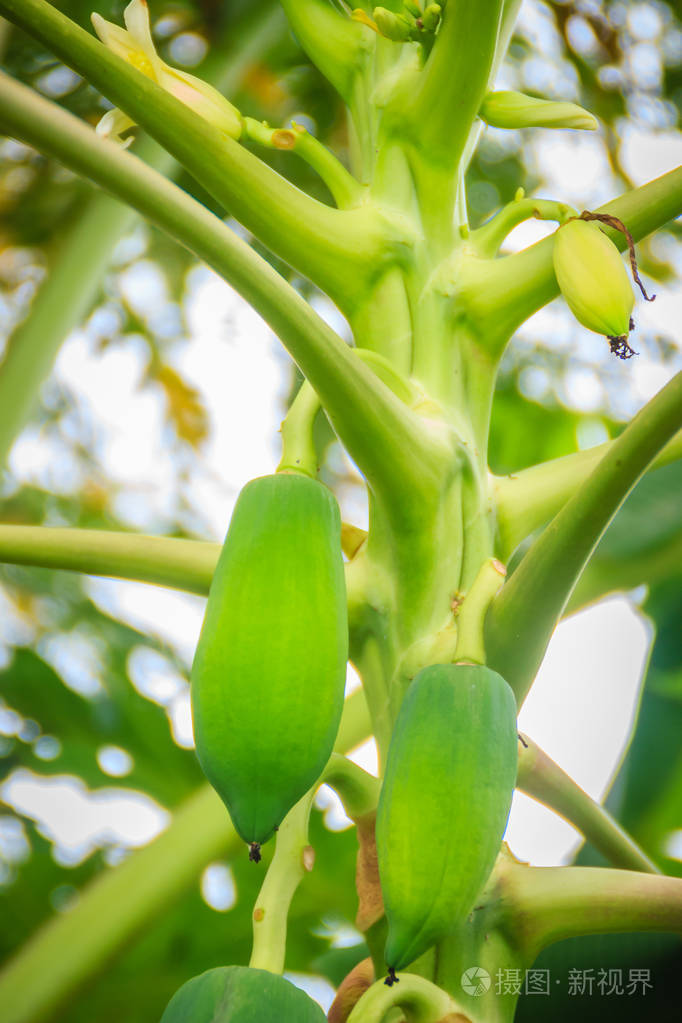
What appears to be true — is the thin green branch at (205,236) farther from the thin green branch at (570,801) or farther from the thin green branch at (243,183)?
the thin green branch at (570,801)

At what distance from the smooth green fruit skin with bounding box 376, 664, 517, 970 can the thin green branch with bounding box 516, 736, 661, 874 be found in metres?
0.13

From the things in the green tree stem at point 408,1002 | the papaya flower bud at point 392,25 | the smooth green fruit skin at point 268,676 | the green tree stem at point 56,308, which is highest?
the green tree stem at point 56,308

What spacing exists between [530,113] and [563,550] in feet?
0.97

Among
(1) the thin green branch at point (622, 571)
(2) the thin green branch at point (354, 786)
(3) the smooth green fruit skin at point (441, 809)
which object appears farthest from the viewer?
(1) the thin green branch at point (622, 571)

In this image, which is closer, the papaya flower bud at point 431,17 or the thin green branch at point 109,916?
the papaya flower bud at point 431,17

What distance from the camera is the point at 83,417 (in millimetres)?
2219

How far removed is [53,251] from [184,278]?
26 cm

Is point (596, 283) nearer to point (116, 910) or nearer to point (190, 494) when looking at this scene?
point (116, 910)

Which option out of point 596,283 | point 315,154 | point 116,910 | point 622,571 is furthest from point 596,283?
point 116,910

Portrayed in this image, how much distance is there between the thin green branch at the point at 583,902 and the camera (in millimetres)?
542

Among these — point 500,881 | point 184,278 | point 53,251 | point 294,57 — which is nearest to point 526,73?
point 294,57

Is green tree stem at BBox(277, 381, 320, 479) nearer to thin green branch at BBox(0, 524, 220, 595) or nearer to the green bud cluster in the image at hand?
thin green branch at BBox(0, 524, 220, 595)

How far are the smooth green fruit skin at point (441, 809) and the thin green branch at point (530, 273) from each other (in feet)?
0.88

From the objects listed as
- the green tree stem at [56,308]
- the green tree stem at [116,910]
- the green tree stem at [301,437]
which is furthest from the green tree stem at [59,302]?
the green tree stem at [301,437]
